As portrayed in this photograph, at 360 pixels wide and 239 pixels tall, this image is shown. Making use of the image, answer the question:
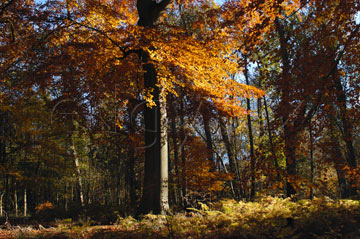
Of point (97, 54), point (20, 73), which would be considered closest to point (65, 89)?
point (20, 73)

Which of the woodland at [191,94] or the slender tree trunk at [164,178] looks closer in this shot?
the woodland at [191,94]

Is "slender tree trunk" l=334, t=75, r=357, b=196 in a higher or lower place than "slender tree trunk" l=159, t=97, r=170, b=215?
higher

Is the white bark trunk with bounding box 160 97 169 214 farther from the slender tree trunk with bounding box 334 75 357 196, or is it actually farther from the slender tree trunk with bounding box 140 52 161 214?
the slender tree trunk with bounding box 334 75 357 196

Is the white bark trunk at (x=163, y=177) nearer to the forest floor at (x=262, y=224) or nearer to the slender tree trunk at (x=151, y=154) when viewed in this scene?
the slender tree trunk at (x=151, y=154)

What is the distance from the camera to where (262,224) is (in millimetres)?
4781

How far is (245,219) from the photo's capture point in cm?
528

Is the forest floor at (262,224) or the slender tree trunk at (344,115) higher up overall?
the slender tree trunk at (344,115)

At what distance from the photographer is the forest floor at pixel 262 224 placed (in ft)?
14.2

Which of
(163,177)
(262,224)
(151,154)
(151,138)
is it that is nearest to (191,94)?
(151,138)

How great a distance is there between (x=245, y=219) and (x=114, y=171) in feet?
82.2

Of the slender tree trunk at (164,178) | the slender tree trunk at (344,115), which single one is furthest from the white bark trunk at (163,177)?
the slender tree trunk at (344,115)

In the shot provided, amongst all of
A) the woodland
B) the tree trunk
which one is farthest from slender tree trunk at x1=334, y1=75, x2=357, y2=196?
the tree trunk

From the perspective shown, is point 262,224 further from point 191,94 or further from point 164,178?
point 191,94

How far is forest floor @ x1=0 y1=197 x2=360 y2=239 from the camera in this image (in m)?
4.34
